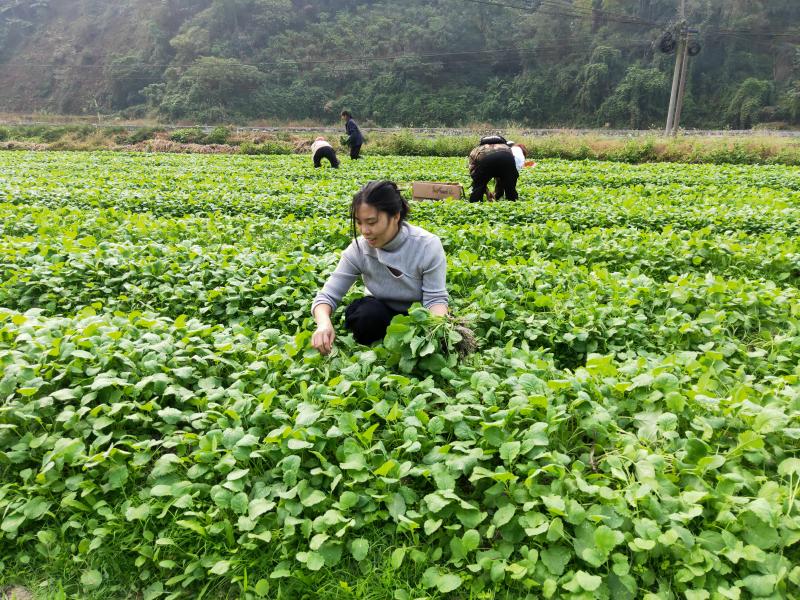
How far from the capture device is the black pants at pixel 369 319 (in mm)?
3332

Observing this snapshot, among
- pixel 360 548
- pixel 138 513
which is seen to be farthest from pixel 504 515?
pixel 138 513

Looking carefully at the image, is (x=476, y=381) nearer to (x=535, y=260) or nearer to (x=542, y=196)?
(x=535, y=260)

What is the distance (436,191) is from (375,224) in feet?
20.9

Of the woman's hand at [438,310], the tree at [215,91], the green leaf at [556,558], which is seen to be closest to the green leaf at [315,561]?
the green leaf at [556,558]

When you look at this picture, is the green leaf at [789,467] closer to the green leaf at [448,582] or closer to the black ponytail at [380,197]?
the green leaf at [448,582]

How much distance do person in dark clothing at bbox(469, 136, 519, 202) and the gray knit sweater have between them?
5122 mm

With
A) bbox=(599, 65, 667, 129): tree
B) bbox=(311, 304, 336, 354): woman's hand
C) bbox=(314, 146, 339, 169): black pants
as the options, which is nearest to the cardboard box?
bbox=(314, 146, 339, 169): black pants

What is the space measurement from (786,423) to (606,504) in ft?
3.22

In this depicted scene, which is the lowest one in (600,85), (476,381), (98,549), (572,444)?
(98,549)

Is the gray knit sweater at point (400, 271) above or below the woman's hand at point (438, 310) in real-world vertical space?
above

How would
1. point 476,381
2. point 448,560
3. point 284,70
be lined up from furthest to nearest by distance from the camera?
1. point 284,70
2. point 476,381
3. point 448,560

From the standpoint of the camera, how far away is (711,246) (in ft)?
17.0

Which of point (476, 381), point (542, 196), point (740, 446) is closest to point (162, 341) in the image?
point (476, 381)

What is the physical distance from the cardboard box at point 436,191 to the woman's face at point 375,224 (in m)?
5.99
